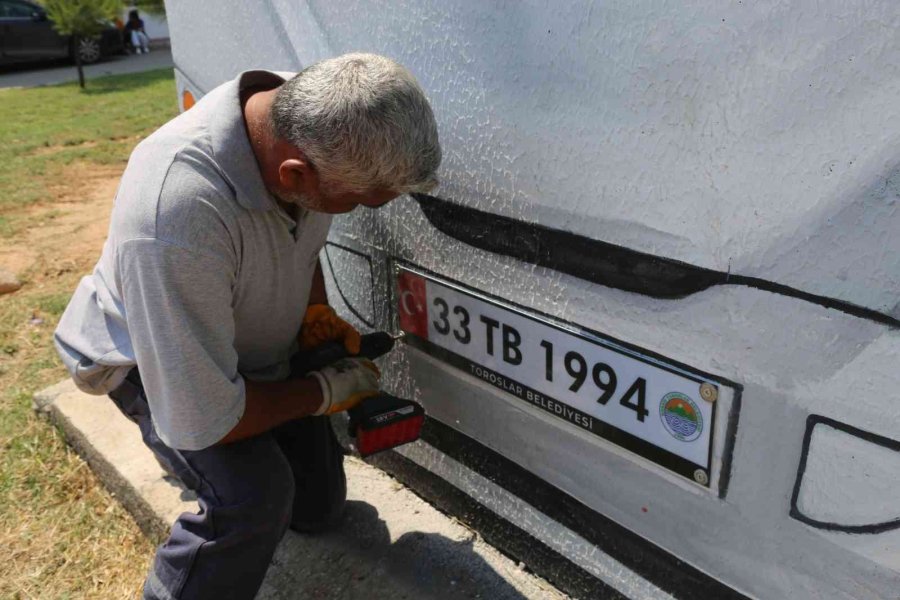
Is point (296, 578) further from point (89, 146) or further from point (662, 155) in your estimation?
point (89, 146)

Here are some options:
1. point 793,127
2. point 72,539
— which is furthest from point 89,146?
point 793,127

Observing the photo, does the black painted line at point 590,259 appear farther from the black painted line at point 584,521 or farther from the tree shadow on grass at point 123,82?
the tree shadow on grass at point 123,82

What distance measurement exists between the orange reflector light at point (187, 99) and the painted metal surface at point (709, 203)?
2.97 feet

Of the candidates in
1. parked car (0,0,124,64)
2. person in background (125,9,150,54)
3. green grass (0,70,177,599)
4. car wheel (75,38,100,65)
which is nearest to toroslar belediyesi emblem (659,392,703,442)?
green grass (0,70,177,599)

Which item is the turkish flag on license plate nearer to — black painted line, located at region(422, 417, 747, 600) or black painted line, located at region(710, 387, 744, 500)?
black painted line, located at region(422, 417, 747, 600)

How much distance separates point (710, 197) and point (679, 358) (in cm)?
32

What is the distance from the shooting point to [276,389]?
1789 millimetres

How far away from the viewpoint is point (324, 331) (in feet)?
6.74

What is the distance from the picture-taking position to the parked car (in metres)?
13.8

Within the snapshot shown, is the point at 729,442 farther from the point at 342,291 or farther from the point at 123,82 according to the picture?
the point at 123,82

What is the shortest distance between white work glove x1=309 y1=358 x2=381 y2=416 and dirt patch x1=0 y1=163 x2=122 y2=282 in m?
3.18


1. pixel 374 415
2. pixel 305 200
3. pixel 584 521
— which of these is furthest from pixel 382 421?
pixel 305 200

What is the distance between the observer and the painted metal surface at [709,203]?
1.10 metres

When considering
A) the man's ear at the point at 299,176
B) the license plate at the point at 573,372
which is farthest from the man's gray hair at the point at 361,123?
the license plate at the point at 573,372
